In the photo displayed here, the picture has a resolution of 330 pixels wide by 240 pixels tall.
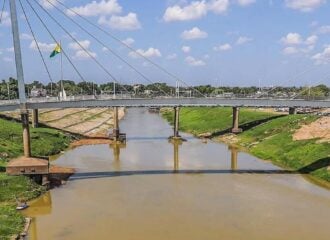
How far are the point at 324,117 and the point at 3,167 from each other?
4787 cm

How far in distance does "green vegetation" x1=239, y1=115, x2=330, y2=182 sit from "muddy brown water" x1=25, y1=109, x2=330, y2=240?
2.45 meters

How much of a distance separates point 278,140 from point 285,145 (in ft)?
12.4

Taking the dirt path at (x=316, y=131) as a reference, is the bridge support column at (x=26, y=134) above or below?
above

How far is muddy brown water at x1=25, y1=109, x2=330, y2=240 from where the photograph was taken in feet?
107

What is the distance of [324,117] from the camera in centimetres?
7212

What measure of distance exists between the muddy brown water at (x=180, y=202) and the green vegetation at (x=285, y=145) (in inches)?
96.4

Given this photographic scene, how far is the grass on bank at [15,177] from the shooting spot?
32.6 m

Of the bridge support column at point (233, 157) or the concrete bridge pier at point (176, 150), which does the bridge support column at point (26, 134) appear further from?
the bridge support column at point (233, 157)

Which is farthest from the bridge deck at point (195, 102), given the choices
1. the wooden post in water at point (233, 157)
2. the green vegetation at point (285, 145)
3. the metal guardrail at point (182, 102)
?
the wooden post in water at point (233, 157)

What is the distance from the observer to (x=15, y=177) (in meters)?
42.0

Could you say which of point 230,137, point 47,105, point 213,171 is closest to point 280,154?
point 213,171

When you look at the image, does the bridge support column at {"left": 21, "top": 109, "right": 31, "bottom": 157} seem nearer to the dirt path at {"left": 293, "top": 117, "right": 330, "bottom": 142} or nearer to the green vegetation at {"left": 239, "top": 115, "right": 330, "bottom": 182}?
the green vegetation at {"left": 239, "top": 115, "right": 330, "bottom": 182}

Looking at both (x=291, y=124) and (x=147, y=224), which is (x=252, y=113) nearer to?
(x=291, y=124)

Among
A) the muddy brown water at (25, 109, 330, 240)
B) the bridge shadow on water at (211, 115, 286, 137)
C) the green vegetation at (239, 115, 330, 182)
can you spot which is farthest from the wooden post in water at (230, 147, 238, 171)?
the bridge shadow on water at (211, 115, 286, 137)
